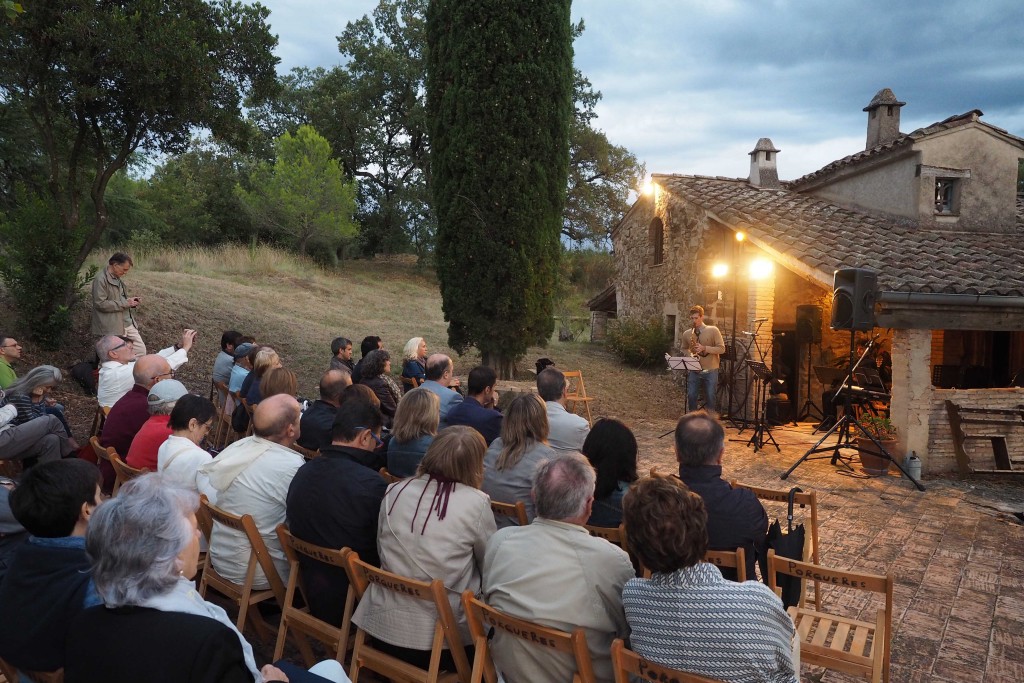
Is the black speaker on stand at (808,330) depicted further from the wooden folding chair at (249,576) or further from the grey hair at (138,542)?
the grey hair at (138,542)

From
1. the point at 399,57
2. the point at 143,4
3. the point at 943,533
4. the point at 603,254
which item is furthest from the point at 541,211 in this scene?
the point at 399,57

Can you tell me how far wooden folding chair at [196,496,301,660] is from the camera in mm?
2795

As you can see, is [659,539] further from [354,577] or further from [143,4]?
[143,4]

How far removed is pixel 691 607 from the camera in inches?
79.2

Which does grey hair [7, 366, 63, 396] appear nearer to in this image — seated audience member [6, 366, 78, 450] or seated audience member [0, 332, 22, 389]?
seated audience member [6, 366, 78, 450]

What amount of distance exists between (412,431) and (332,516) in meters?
1.01

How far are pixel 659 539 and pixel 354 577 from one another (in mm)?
1143

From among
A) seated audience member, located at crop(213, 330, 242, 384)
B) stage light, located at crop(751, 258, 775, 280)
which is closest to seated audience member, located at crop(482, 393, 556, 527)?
seated audience member, located at crop(213, 330, 242, 384)

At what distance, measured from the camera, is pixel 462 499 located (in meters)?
2.65

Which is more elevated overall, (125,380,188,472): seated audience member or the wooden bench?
(125,380,188,472): seated audience member

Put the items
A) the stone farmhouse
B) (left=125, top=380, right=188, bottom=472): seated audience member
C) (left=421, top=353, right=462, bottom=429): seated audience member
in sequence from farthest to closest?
the stone farmhouse < (left=421, top=353, right=462, bottom=429): seated audience member < (left=125, top=380, right=188, bottom=472): seated audience member

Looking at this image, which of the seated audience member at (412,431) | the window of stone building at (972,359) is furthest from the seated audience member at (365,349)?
the window of stone building at (972,359)

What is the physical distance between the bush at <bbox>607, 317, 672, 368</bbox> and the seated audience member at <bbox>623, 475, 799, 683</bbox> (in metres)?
13.4

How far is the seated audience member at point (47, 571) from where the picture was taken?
1.93 meters
